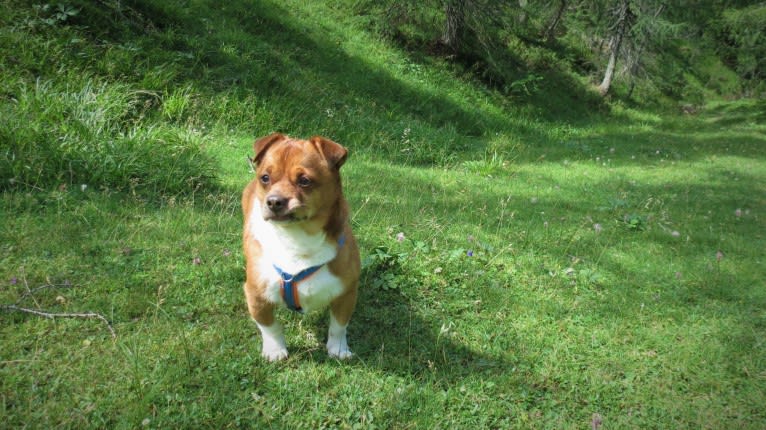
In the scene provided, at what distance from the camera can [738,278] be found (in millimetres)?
4484

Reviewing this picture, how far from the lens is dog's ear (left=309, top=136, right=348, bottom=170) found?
264cm

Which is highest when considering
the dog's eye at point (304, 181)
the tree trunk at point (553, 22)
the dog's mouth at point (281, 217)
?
the tree trunk at point (553, 22)

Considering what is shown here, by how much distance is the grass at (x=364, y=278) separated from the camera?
8.57 ft

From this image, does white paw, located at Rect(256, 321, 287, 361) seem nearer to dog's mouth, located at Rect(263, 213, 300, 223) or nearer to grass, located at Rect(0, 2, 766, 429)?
grass, located at Rect(0, 2, 766, 429)

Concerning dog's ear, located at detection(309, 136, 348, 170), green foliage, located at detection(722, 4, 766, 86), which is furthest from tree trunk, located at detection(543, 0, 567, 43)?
dog's ear, located at detection(309, 136, 348, 170)

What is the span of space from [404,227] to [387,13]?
1114 centimetres

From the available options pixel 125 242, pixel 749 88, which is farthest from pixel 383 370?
pixel 749 88

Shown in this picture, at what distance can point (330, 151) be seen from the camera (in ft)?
8.73

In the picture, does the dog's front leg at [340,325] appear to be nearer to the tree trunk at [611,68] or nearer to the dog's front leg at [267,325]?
the dog's front leg at [267,325]

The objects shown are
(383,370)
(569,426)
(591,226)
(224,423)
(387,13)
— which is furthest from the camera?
(387,13)

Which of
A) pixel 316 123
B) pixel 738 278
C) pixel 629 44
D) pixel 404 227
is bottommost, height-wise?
pixel 316 123

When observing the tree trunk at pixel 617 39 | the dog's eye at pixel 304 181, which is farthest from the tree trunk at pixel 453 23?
the dog's eye at pixel 304 181

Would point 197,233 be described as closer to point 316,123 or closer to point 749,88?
point 316,123

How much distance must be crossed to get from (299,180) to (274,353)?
1171 millimetres
